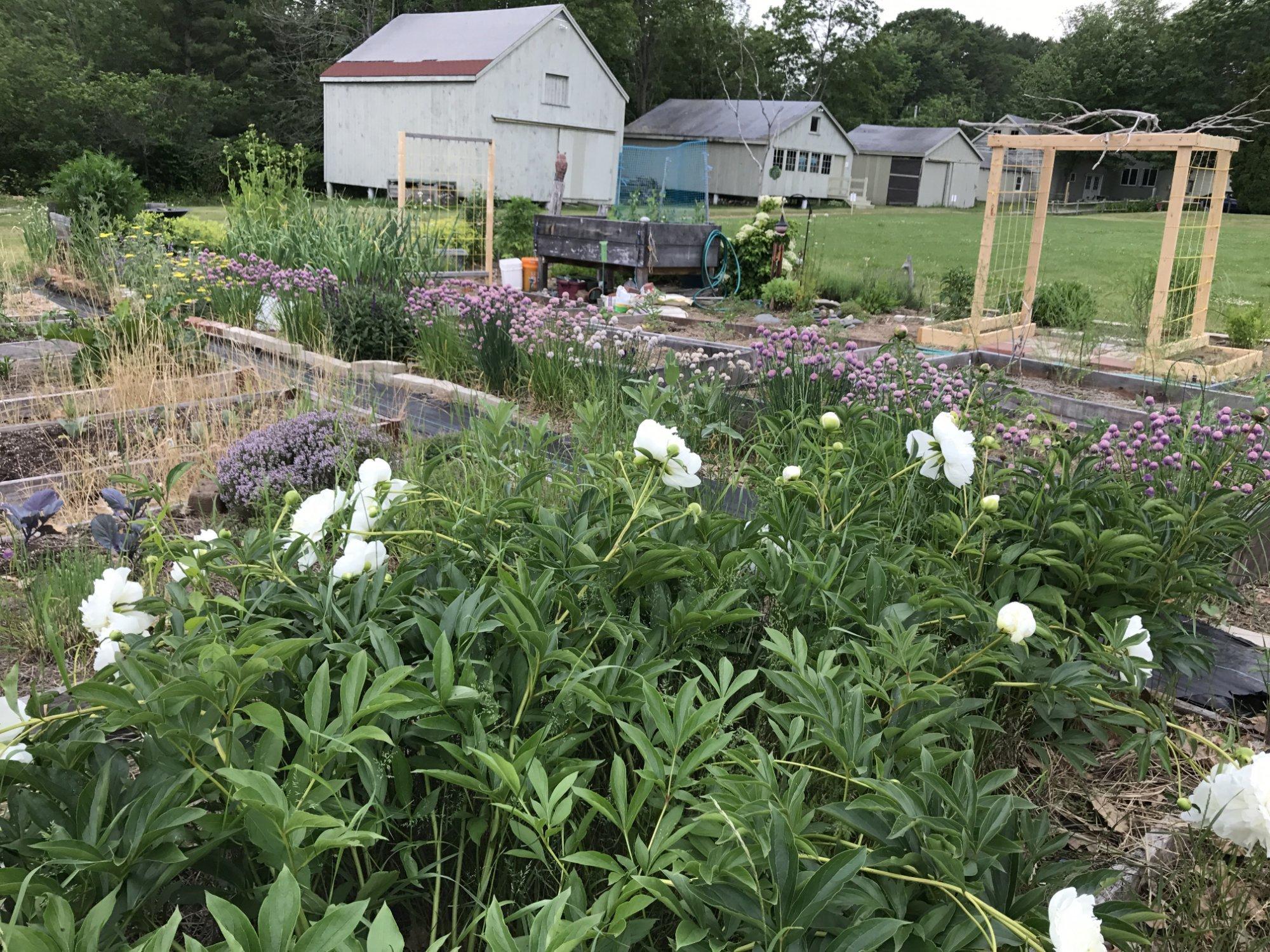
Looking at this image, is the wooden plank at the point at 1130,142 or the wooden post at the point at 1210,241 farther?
the wooden post at the point at 1210,241

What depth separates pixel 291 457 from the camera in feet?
11.5

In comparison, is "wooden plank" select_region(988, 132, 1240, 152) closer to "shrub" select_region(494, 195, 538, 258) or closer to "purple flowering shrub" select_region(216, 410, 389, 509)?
"purple flowering shrub" select_region(216, 410, 389, 509)

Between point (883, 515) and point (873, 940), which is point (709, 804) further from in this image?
point (883, 515)

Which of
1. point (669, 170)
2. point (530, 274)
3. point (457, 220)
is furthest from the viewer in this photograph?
point (669, 170)

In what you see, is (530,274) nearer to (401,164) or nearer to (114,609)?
(401,164)

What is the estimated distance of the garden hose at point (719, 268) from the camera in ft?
31.5

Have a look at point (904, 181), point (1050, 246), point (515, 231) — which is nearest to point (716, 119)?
point (904, 181)

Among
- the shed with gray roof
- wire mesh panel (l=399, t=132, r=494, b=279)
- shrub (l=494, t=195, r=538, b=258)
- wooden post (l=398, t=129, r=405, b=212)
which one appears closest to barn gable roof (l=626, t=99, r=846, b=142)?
the shed with gray roof

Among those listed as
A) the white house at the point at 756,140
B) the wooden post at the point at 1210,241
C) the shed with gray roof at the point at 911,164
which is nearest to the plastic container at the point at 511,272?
the wooden post at the point at 1210,241

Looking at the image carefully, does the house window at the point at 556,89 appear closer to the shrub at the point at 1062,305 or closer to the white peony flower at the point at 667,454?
the shrub at the point at 1062,305

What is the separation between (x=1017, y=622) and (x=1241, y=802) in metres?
Answer: 0.35

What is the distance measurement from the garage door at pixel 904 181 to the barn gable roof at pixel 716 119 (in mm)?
6994

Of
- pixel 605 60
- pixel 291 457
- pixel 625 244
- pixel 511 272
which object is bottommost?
pixel 291 457

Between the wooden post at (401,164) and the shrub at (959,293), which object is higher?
the wooden post at (401,164)
